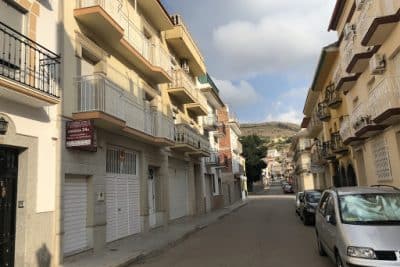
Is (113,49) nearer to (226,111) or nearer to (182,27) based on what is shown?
(182,27)

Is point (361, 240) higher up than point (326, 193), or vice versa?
point (326, 193)

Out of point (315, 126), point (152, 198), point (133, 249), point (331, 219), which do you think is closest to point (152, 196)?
point (152, 198)

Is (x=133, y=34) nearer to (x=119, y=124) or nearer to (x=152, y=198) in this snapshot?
(x=119, y=124)

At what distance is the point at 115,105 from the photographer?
12.5m

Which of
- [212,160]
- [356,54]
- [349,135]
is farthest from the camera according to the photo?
[212,160]

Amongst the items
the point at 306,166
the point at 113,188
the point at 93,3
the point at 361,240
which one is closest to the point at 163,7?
the point at 93,3

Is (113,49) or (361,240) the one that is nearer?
(361,240)

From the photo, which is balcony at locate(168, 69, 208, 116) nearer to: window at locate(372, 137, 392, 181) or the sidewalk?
the sidewalk

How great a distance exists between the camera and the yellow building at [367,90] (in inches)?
489

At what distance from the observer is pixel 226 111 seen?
4759 centimetres

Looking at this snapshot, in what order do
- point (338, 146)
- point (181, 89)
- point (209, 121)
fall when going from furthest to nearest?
point (209, 121), point (338, 146), point (181, 89)

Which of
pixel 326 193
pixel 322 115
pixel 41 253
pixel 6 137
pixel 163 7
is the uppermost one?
pixel 163 7

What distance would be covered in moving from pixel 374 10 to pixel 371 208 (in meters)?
8.54

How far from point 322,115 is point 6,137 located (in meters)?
23.2
